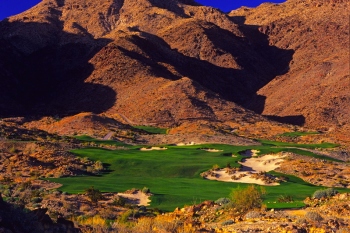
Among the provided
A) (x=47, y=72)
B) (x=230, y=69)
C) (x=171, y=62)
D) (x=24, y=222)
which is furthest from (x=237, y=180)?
(x=230, y=69)

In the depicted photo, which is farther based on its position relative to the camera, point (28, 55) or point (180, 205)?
point (28, 55)

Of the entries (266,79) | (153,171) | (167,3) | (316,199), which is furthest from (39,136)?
(167,3)

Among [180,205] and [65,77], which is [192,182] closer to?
[180,205]

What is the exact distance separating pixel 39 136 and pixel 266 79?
78663mm

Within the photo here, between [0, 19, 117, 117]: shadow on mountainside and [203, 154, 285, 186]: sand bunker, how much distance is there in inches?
1910

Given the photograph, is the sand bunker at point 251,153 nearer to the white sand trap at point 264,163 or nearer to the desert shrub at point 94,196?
the white sand trap at point 264,163

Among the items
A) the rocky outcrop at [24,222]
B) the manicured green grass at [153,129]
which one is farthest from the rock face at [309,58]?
the rocky outcrop at [24,222]

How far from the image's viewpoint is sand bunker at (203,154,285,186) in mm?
34281

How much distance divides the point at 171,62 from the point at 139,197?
Answer: 85072 mm

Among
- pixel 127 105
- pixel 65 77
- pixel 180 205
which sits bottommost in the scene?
pixel 180 205

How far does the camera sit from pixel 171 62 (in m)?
109

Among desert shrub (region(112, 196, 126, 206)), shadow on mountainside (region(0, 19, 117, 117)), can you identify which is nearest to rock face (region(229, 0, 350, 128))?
shadow on mountainside (region(0, 19, 117, 117))

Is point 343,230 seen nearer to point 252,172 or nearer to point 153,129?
point 252,172

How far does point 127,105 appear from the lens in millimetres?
88000
